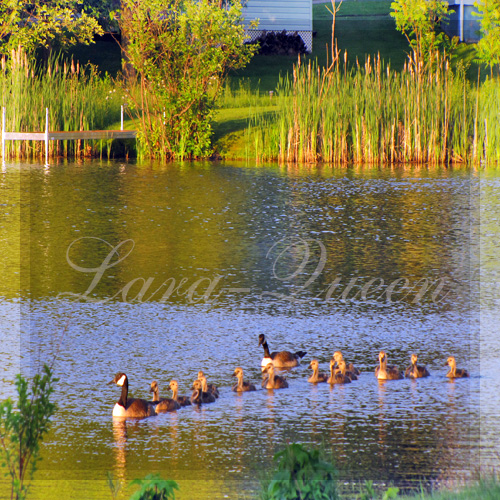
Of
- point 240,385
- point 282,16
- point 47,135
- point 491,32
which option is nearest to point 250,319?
point 240,385

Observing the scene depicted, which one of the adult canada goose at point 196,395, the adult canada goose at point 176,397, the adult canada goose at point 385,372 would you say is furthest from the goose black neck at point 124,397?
the adult canada goose at point 385,372

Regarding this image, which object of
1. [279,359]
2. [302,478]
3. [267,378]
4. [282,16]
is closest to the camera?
[302,478]

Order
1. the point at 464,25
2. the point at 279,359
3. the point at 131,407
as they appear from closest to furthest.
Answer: the point at 131,407 < the point at 279,359 < the point at 464,25

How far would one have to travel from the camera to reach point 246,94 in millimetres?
35594

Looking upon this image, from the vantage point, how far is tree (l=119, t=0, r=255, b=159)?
1091 inches

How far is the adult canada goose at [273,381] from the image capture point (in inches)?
316

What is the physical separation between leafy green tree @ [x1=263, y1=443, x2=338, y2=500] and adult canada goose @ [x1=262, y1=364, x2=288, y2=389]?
3.12m

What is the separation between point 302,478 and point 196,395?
2.88 m

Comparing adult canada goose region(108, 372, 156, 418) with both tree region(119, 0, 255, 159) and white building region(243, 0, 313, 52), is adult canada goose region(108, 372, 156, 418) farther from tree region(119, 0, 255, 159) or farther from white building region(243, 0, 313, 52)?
white building region(243, 0, 313, 52)

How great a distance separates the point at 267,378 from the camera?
8.05m

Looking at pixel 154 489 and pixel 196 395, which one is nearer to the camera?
pixel 154 489

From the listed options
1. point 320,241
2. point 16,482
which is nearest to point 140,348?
point 16,482

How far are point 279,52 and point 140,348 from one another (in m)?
38.7

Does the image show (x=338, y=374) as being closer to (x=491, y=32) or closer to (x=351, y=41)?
(x=491, y=32)
